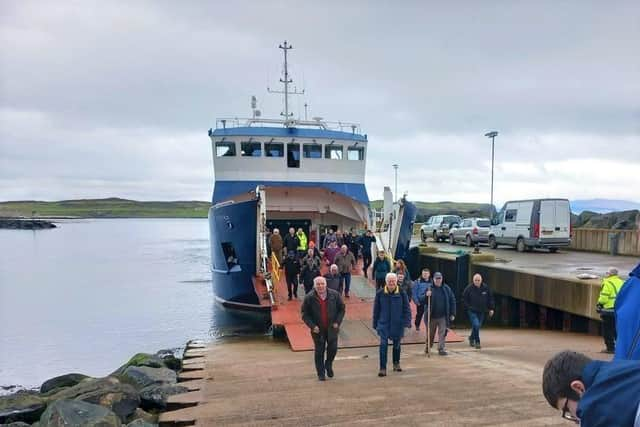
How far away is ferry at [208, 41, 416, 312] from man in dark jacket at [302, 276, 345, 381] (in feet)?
25.7

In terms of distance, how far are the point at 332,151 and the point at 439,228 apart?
13321mm

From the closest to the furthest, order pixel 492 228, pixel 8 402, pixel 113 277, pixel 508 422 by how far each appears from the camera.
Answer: pixel 508 422 < pixel 8 402 < pixel 492 228 < pixel 113 277

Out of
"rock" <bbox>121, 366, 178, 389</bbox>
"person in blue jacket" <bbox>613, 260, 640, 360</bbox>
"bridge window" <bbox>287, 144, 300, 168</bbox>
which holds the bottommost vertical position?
"rock" <bbox>121, 366, 178, 389</bbox>

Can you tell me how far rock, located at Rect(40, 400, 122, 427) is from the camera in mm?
6000

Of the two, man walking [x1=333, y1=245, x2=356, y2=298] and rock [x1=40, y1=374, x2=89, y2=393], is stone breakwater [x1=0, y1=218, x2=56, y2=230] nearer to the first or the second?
rock [x1=40, y1=374, x2=89, y2=393]

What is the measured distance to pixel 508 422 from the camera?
498 cm

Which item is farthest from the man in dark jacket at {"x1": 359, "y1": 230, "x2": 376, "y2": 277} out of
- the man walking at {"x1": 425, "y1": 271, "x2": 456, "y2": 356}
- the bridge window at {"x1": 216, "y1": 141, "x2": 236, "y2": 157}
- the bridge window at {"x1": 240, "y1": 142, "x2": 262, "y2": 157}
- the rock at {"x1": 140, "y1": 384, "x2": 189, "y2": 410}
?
the rock at {"x1": 140, "y1": 384, "x2": 189, "y2": 410}

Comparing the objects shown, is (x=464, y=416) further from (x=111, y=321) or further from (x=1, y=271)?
(x=1, y=271)

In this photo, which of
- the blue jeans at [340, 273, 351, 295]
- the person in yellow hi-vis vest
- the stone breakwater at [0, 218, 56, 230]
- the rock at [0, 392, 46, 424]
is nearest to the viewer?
the rock at [0, 392, 46, 424]

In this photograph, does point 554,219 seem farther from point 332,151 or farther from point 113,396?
point 113,396

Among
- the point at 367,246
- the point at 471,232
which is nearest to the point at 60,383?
the point at 367,246

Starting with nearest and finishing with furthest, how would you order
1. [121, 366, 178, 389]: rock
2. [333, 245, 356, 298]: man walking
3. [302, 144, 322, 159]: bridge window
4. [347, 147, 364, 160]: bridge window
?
[121, 366, 178, 389]: rock → [333, 245, 356, 298]: man walking → [302, 144, 322, 159]: bridge window → [347, 147, 364, 160]: bridge window

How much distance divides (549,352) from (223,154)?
13.5 metres

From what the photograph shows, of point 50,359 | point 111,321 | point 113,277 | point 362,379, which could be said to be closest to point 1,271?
point 113,277
